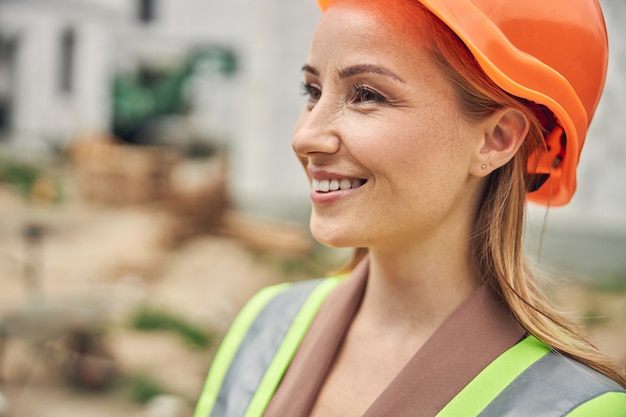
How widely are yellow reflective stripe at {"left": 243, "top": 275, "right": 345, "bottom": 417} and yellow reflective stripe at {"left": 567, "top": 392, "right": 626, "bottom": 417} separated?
62cm

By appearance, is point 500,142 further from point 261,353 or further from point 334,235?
point 261,353

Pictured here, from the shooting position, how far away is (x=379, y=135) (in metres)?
1.34

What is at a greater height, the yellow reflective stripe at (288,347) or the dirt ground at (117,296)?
the yellow reflective stripe at (288,347)

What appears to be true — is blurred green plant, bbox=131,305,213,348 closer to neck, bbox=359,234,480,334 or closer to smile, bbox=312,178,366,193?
neck, bbox=359,234,480,334

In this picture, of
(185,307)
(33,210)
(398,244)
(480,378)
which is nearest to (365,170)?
(398,244)

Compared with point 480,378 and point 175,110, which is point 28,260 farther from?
point 480,378

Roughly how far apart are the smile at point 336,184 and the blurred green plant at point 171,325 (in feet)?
16.1

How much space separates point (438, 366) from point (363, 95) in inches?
20.9

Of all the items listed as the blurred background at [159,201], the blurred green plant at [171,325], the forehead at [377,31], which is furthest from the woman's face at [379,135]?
the blurred green plant at [171,325]

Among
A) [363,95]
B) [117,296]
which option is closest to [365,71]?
[363,95]

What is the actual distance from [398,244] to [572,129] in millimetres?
401

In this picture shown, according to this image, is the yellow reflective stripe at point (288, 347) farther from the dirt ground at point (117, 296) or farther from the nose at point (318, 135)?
the dirt ground at point (117, 296)

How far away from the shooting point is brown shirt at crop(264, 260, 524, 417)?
1356 millimetres

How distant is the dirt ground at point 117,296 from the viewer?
16.7ft
